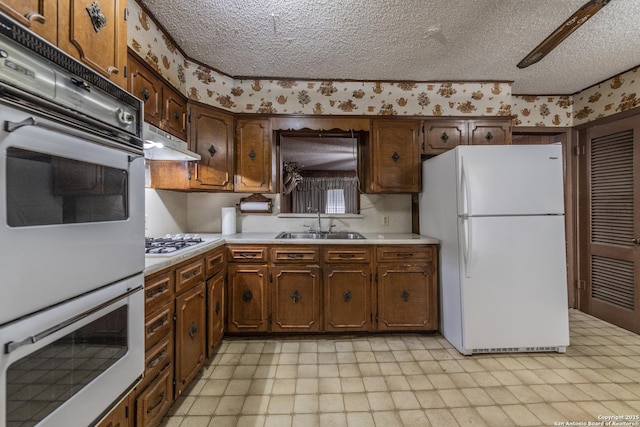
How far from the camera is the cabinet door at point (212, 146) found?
2.45 metres

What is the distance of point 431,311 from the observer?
251cm

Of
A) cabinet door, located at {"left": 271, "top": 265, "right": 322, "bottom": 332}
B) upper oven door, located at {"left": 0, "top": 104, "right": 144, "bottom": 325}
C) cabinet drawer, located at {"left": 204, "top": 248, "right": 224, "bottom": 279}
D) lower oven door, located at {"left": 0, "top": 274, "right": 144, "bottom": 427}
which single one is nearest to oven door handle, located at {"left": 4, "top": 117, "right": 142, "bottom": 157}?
upper oven door, located at {"left": 0, "top": 104, "right": 144, "bottom": 325}

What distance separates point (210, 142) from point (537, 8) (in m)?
2.54

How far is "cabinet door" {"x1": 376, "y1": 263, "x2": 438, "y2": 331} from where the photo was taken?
2498mm

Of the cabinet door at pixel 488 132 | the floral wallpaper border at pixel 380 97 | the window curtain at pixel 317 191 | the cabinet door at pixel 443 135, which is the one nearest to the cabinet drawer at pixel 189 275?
the window curtain at pixel 317 191

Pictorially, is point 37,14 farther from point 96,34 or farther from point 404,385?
point 404,385

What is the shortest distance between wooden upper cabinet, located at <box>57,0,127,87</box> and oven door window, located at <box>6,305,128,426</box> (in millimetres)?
876

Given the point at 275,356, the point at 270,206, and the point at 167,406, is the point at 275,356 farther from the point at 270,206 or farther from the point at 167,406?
the point at 270,206

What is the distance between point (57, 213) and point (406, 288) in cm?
235

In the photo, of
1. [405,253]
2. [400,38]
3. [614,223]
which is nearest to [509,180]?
[405,253]

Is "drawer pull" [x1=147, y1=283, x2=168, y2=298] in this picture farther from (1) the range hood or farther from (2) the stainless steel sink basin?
(2) the stainless steel sink basin

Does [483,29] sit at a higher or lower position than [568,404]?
higher

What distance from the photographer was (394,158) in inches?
110

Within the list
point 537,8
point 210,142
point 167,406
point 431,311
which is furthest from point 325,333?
point 537,8
